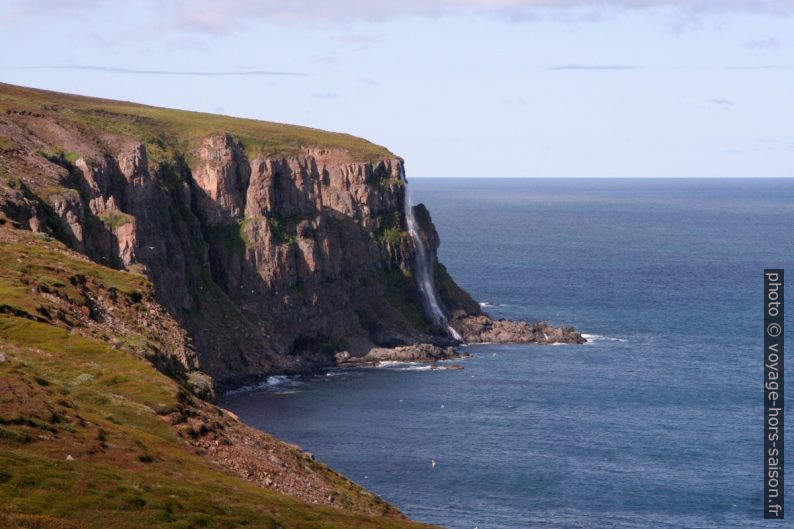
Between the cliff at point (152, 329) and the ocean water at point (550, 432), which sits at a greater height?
the cliff at point (152, 329)

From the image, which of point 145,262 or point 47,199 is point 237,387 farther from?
point 47,199

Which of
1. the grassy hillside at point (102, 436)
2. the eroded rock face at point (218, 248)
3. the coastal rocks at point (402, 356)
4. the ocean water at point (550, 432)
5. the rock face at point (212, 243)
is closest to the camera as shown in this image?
the grassy hillside at point (102, 436)

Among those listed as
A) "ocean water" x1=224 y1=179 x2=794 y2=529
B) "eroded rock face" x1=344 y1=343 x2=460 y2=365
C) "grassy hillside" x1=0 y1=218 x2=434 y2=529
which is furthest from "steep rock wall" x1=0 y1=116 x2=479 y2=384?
"grassy hillside" x1=0 y1=218 x2=434 y2=529

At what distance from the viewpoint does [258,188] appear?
19725cm

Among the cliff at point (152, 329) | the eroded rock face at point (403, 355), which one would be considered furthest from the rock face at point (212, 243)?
the eroded rock face at point (403, 355)

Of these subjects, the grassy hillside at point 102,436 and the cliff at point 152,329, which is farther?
the cliff at point 152,329

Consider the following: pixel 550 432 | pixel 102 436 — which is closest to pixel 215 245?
pixel 550 432

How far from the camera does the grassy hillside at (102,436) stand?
141ft

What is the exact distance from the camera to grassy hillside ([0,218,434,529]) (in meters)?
43.0

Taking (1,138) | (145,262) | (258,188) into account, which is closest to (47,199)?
(1,138)

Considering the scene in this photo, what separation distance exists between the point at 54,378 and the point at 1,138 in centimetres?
8556

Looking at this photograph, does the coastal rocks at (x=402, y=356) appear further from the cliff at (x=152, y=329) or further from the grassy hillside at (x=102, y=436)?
the grassy hillside at (x=102, y=436)

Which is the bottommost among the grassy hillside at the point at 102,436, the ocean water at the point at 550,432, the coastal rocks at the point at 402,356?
the ocean water at the point at 550,432

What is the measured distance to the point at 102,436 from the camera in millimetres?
52219
